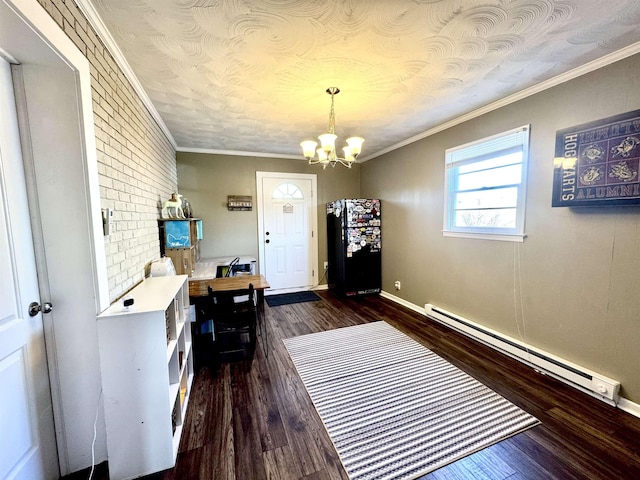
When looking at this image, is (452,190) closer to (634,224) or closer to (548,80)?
(548,80)

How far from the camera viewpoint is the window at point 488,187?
2424 mm

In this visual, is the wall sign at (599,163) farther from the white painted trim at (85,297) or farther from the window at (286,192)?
the window at (286,192)

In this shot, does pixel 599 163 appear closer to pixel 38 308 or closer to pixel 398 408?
pixel 398 408

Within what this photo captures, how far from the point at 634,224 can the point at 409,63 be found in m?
1.90

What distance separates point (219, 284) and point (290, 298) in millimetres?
1884

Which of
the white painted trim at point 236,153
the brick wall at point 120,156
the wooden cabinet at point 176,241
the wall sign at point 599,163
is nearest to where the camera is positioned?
the brick wall at point 120,156

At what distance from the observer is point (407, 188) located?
384 cm

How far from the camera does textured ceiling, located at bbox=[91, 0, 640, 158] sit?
1.38 meters

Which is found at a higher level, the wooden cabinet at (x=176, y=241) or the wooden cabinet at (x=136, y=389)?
the wooden cabinet at (x=176, y=241)

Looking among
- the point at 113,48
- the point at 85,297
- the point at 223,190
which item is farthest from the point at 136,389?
the point at 223,190

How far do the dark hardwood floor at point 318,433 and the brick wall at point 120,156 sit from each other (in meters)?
1.06

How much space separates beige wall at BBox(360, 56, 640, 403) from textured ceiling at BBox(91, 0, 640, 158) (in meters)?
0.28

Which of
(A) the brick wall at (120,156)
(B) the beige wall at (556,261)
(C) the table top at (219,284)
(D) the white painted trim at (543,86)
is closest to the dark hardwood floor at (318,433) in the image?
(B) the beige wall at (556,261)

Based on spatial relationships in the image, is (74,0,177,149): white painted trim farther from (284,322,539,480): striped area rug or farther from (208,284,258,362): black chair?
(284,322,539,480): striped area rug
